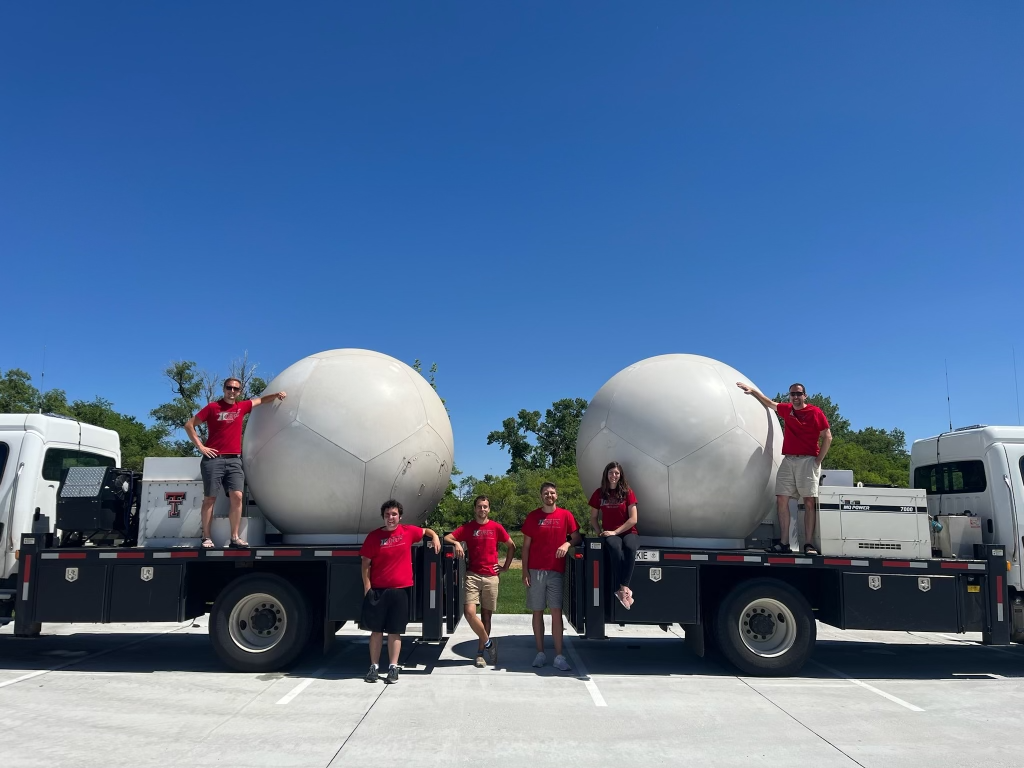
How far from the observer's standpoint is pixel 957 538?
8438 millimetres

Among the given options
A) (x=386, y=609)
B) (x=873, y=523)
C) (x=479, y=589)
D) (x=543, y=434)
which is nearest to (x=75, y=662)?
(x=386, y=609)

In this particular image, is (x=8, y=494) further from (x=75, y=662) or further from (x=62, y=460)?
(x=75, y=662)

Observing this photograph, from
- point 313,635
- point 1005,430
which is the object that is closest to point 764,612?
point 1005,430

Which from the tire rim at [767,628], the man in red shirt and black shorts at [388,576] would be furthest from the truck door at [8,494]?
the tire rim at [767,628]

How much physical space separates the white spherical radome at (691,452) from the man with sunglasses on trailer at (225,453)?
12.6 ft

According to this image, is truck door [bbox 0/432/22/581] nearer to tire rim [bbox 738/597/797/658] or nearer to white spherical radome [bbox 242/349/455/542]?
white spherical radome [bbox 242/349/455/542]

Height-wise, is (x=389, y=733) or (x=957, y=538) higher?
(x=957, y=538)

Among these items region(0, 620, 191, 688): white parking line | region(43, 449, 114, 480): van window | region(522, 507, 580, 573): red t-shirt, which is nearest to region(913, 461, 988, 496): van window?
region(522, 507, 580, 573): red t-shirt

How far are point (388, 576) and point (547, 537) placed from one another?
179 centimetres

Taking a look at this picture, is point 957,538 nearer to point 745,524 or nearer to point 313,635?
point 745,524

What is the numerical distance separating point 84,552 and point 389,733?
416 cm

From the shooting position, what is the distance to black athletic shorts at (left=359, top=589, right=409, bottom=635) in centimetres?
734

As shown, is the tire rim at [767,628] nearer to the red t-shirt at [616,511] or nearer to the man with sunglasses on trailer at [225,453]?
the red t-shirt at [616,511]

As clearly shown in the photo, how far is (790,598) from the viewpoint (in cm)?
775
